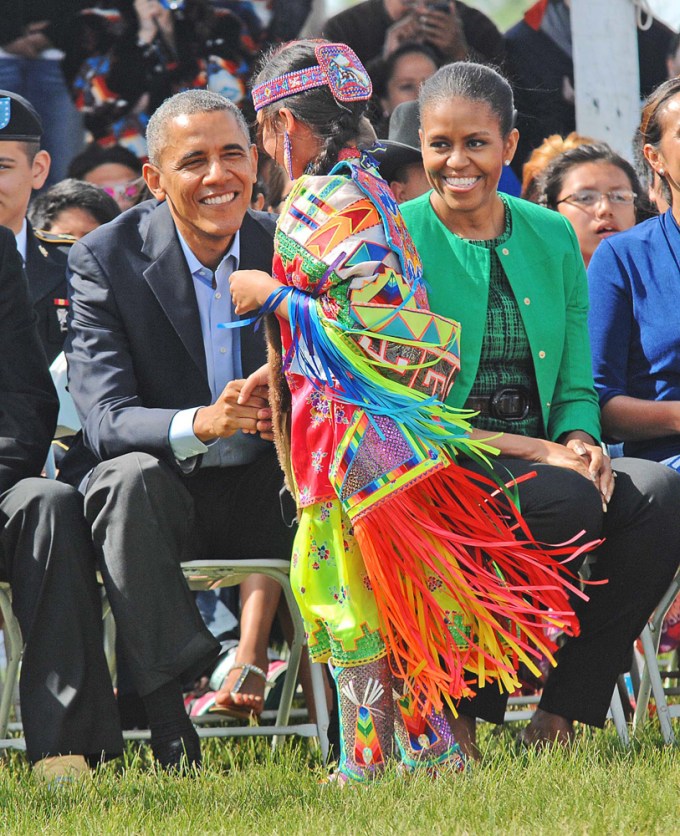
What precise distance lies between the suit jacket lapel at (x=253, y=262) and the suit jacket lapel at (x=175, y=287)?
0.13 m

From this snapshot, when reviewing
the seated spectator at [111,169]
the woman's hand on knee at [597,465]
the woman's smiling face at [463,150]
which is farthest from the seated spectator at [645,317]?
the seated spectator at [111,169]

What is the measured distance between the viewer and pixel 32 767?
11.2 ft

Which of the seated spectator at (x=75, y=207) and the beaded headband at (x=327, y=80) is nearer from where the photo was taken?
the beaded headband at (x=327, y=80)

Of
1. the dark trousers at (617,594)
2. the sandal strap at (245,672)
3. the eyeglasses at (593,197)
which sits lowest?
the sandal strap at (245,672)

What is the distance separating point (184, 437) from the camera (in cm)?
361

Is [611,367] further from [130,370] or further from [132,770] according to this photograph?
[132,770]

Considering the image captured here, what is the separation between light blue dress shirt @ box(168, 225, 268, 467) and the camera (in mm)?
3850

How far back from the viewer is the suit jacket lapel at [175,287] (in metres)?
3.91

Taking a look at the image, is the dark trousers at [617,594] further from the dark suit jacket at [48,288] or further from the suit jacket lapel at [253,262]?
the dark suit jacket at [48,288]

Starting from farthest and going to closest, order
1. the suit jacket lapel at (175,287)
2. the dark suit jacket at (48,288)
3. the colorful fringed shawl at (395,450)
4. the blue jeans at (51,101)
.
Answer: the blue jeans at (51,101)
the dark suit jacket at (48,288)
the suit jacket lapel at (175,287)
the colorful fringed shawl at (395,450)

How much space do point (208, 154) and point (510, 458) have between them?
1287 mm

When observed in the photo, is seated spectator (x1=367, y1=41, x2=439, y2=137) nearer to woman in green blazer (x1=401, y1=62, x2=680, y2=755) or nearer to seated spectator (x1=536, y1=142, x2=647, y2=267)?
seated spectator (x1=536, y1=142, x2=647, y2=267)

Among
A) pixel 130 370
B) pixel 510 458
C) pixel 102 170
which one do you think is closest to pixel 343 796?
pixel 510 458

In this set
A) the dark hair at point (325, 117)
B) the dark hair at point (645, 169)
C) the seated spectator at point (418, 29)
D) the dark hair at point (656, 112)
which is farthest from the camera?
the seated spectator at point (418, 29)
